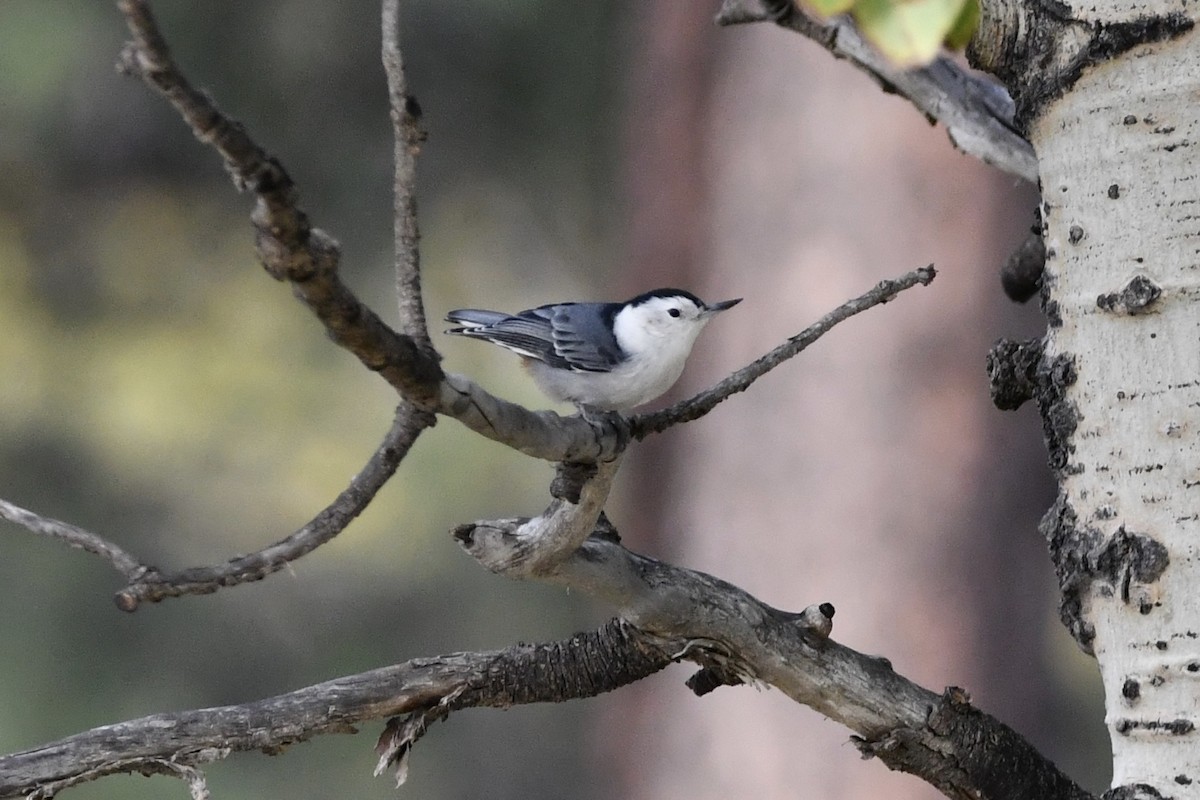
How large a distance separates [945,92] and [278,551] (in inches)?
33.4

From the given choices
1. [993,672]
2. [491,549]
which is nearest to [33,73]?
[993,672]

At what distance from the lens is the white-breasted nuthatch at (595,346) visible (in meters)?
1.65

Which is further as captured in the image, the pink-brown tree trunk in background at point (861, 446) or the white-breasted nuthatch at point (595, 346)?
the pink-brown tree trunk in background at point (861, 446)

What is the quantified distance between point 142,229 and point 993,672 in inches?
108

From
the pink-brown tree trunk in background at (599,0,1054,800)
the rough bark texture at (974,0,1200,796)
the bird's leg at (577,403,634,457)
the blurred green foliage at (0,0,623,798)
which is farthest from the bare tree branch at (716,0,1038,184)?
the blurred green foliage at (0,0,623,798)

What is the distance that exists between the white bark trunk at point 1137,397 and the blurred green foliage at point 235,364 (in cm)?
269

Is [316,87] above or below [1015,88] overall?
above

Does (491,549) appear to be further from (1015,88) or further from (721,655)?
(1015,88)

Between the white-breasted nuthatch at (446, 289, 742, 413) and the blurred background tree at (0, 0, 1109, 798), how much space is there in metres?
1.10

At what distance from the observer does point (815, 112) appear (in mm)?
2910

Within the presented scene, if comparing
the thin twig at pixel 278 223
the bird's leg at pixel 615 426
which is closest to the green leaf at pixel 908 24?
the thin twig at pixel 278 223

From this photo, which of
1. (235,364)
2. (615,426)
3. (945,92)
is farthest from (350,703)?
(235,364)

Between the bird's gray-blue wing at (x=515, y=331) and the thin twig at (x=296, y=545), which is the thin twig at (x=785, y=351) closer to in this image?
the thin twig at (x=296, y=545)

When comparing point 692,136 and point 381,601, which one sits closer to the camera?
point 692,136
